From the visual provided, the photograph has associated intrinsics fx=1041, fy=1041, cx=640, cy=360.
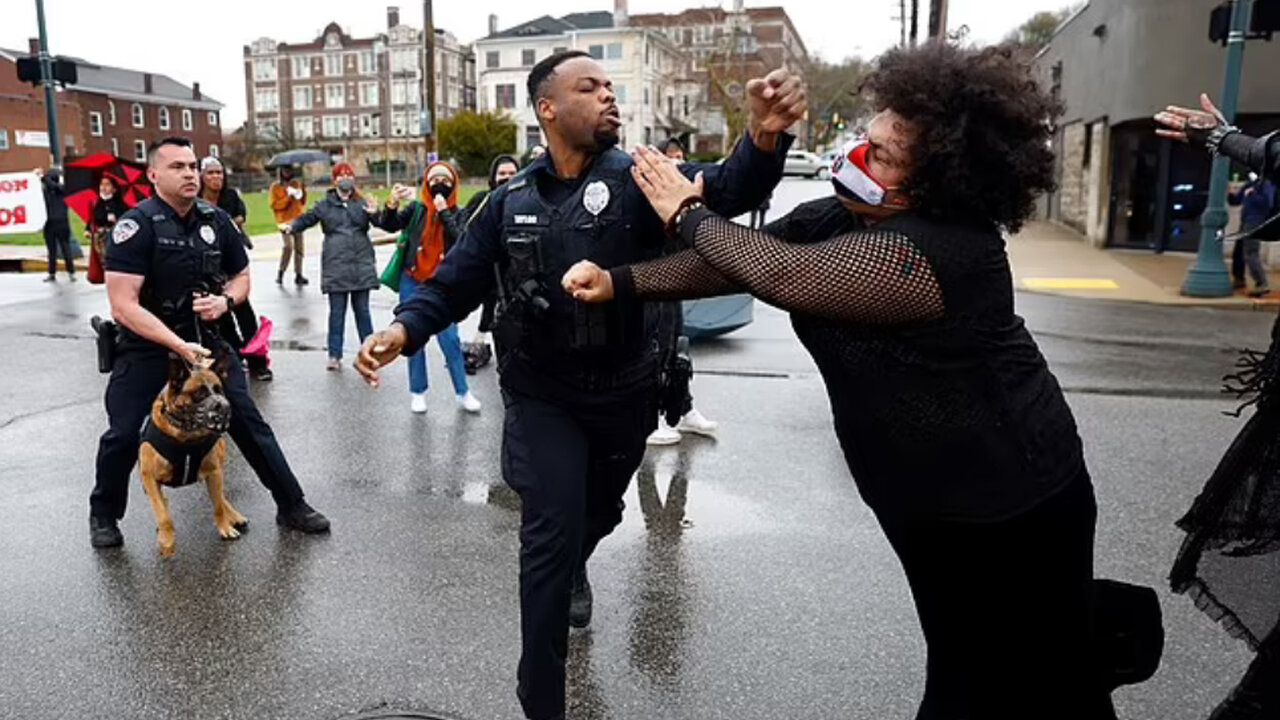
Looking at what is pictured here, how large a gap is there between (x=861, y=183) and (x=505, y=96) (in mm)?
75337

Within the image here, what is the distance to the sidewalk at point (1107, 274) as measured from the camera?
13.5 metres

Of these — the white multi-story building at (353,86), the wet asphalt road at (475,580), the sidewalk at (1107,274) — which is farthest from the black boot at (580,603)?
the white multi-story building at (353,86)

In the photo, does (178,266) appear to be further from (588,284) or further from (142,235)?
(588,284)

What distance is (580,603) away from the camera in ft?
13.1

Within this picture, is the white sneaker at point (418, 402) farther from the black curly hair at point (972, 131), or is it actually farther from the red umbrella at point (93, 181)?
the black curly hair at point (972, 131)

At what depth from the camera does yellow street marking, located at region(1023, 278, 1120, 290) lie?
1472 centimetres

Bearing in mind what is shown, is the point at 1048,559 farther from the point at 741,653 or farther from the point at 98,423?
the point at 98,423

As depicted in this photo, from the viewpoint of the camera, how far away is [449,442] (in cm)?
684

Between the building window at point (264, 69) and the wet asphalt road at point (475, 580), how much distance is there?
10505cm

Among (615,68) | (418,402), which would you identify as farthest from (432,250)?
(615,68)

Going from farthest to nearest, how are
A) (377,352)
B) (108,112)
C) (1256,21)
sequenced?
1. (108,112)
2. (1256,21)
3. (377,352)

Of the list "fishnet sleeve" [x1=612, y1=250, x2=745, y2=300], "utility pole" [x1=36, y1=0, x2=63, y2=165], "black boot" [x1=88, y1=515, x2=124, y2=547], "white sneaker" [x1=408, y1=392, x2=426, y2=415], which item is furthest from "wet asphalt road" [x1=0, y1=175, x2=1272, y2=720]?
"utility pole" [x1=36, y1=0, x2=63, y2=165]

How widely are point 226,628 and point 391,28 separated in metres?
102

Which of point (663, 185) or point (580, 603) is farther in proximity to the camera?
point (580, 603)
